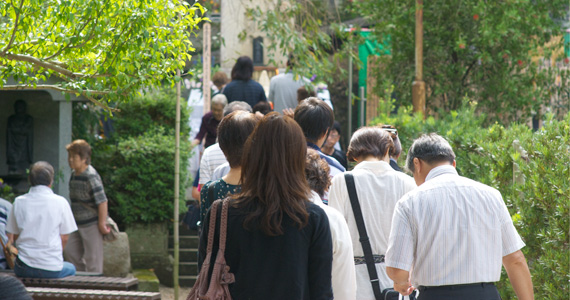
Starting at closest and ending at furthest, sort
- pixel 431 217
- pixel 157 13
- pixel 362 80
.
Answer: pixel 431 217
pixel 157 13
pixel 362 80

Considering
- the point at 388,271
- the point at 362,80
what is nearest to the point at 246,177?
the point at 388,271

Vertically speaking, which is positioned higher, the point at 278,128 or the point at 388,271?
the point at 278,128

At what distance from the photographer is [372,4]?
12.5 meters

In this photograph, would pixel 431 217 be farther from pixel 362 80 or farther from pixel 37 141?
pixel 362 80

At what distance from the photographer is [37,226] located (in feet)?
24.0

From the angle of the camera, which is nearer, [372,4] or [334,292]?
[334,292]

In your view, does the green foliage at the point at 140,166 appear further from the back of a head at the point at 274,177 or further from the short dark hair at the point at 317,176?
the back of a head at the point at 274,177

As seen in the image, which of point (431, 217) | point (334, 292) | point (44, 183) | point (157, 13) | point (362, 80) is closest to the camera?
point (334, 292)

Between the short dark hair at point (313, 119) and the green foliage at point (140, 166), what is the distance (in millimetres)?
6443

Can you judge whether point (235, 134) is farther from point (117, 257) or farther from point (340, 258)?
point (117, 257)

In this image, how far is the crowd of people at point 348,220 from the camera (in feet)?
10.0

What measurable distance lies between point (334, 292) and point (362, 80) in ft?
37.2

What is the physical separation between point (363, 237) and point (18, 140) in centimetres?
832

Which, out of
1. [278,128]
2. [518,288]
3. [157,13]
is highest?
[157,13]
